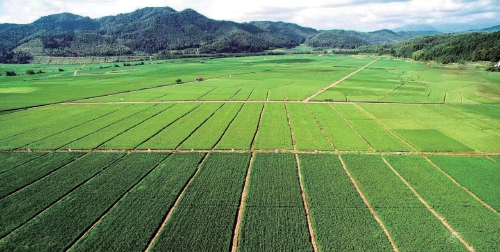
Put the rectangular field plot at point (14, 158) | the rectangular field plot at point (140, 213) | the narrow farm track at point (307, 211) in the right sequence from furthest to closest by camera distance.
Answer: the rectangular field plot at point (14, 158)
the narrow farm track at point (307, 211)
the rectangular field plot at point (140, 213)

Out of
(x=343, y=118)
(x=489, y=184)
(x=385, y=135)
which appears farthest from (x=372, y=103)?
(x=489, y=184)

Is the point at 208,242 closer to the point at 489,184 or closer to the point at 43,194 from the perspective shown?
the point at 43,194

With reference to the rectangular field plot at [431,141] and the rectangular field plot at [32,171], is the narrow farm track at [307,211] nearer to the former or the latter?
the rectangular field plot at [431,141]

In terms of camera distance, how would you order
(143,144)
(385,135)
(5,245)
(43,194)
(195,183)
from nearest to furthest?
A: (5,245) → (43,194) → (195,183) → (143,144) → (385,135)

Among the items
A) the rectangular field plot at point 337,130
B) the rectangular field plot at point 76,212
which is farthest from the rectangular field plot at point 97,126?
the rectangular field plot at point 337,130

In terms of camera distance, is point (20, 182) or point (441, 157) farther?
point (441, 157)

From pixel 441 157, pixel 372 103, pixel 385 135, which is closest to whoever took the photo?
pixel 441 157
